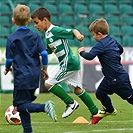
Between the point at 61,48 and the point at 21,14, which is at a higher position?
the point at 21,14

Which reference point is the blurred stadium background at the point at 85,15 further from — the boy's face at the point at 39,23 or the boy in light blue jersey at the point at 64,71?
the boy's face at the point at 39,23

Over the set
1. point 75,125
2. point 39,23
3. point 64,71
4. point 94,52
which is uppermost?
point 39,23

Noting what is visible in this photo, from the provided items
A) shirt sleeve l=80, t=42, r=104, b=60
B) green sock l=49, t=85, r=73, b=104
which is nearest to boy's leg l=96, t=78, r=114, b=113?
shirt sleeve l=80, t=42, r=104, b=60

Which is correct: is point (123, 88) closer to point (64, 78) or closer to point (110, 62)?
point (110, 62)

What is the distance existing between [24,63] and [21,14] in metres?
0.59

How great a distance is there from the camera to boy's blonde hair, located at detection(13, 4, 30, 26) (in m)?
6.51

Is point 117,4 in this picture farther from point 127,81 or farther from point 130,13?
point 127,81

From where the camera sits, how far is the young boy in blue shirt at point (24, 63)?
256 inches

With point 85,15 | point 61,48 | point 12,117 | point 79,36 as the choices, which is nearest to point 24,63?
point 79,36

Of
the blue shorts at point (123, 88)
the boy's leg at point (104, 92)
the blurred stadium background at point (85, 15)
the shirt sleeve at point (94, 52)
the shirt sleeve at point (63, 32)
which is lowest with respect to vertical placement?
the blurred stadium background at point (85, 15)

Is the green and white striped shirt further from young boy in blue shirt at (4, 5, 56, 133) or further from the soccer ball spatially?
young boy in blue shirt at (4, 5, 56, 133)

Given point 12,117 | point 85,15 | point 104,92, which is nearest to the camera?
point 104,92

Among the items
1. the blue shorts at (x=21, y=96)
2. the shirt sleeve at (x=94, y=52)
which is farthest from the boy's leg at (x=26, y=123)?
the shirt sleeve at (x=94, y=52)

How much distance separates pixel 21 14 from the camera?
6523mm
